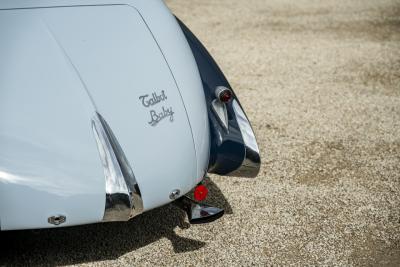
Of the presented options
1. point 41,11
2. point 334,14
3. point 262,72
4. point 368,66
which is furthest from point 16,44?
point 334,14

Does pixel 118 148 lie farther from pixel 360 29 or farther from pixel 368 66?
pixel 360 29

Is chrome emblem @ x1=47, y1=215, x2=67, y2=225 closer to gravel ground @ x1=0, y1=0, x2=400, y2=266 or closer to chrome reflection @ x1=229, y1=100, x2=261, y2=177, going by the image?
gravel ground @ x1=0, y1=0, x2=400, y2=266

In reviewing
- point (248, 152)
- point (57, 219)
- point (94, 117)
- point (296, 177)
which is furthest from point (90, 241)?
point (296, 177)

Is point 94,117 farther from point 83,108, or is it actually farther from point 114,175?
point 114,175

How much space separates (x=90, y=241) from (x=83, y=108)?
Result: 103 centimetres

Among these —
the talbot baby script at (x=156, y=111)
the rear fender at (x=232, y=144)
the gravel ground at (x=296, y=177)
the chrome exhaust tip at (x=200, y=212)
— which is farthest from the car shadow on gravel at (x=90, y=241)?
the talbot baby script at (x=156, y=111)

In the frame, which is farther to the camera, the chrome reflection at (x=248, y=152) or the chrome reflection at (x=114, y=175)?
the chrome reflection at (x=248, y=152)

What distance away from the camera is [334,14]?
8312 millimetres

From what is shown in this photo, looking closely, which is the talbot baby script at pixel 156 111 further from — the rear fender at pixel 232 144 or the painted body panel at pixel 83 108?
the rear fender at pixel 232 144

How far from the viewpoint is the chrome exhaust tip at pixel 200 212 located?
2.91 m

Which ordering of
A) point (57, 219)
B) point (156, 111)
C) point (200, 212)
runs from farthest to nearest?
point (200, 212) → point (156, 111) → point (57, 219)

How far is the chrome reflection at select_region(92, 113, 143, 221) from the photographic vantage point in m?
2.64

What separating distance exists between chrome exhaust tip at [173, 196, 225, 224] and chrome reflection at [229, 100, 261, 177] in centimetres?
39

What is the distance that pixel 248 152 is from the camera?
3.21 meters
